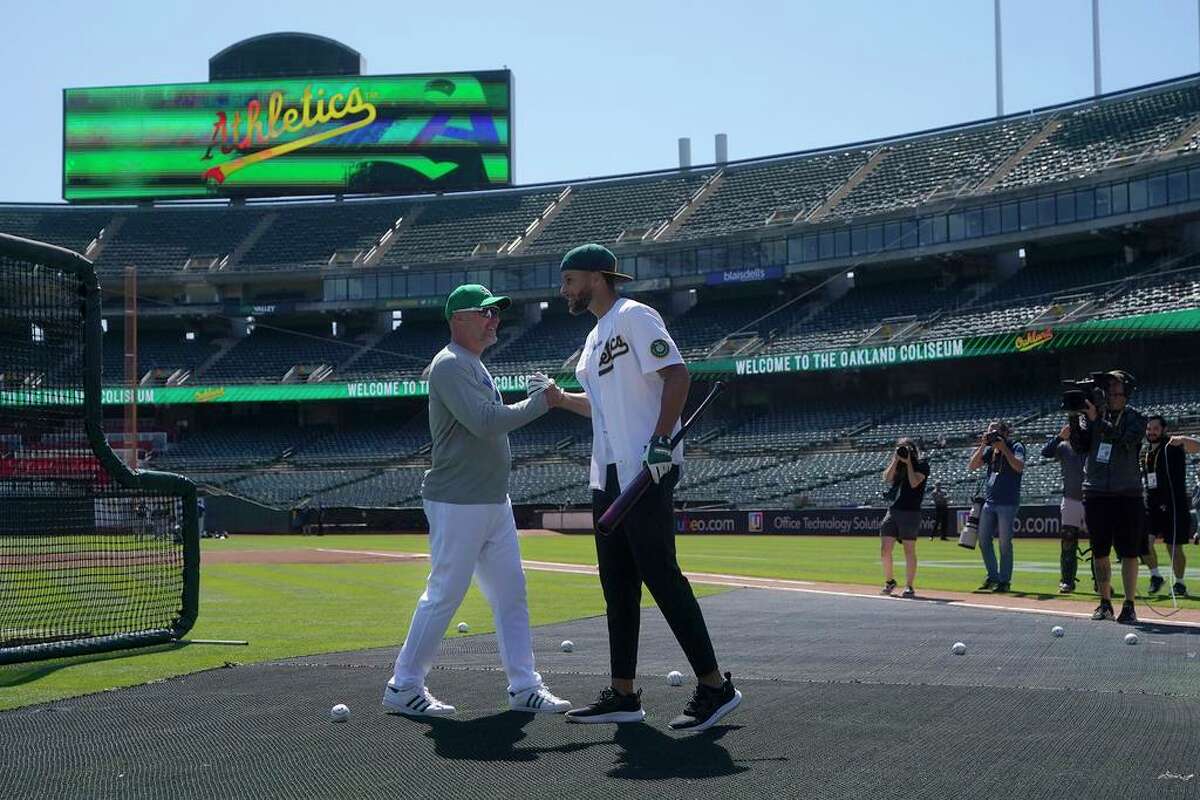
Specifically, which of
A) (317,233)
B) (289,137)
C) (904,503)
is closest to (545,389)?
(904,503)

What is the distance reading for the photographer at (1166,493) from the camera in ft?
46.0

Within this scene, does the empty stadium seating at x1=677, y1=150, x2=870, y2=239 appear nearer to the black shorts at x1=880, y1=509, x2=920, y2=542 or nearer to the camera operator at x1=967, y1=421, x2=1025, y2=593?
the camera operator at x1=967, y1=421, x2=1025, y2=593

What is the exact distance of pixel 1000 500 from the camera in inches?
619

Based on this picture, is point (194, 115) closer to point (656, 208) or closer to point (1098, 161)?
point (656, 208)

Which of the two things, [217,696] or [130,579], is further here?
[130,579]

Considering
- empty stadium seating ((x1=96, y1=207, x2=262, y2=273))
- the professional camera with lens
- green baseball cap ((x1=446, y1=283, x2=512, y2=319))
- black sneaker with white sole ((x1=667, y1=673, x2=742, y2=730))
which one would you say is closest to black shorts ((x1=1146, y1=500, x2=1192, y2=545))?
the professional camera with lens

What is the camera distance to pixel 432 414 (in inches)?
265

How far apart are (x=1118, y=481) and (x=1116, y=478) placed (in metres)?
0.03

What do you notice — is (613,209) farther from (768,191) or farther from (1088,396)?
(1088,396)

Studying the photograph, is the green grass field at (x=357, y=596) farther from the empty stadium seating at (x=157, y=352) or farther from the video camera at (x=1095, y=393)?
the empty stadium seating at (x=157, y=352)

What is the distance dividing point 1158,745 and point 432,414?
12.1 feet

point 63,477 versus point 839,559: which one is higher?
point 63,477

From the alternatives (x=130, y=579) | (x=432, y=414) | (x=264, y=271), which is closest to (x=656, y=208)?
(x=264, y=271)

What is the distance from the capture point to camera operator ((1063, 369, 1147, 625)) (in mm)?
11039
